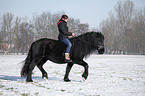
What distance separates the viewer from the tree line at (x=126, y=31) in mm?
67450

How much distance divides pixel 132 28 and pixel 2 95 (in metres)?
72.0

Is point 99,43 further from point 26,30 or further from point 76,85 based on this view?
point 26,30

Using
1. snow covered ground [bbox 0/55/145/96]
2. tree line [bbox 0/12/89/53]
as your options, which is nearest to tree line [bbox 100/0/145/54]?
tree line [bbox 0/12/89/53]

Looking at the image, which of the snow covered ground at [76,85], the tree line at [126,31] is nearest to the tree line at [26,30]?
the tree line at [126,31]

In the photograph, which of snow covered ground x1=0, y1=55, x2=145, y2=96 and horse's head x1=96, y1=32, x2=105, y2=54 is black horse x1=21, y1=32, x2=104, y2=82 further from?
snow covered ground x1=0, y1=55, x2=145, y2=96

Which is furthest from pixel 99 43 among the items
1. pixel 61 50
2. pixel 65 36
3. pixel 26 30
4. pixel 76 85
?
pixel 26 30

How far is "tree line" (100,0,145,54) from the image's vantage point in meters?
67.4

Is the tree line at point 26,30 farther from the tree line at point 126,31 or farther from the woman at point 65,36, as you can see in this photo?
the woman at point 65,36

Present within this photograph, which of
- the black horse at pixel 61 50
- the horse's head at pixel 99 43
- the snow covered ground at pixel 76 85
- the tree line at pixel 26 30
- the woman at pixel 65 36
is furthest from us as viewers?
the tree line at pixel 26 30

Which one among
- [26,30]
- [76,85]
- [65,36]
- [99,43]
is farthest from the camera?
[26,30]

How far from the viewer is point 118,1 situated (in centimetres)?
7462

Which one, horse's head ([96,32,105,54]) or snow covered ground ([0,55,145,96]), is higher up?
horse's head ([96,32,105,54])

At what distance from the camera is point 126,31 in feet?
236

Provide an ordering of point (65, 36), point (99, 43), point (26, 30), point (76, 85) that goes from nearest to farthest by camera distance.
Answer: point (76, 85), point (65, 36), point (99, 43), point (26, 30)
